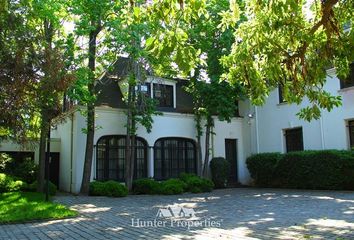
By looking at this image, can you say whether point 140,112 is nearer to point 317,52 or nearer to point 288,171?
point 288,171

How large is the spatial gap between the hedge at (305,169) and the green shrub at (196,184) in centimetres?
347

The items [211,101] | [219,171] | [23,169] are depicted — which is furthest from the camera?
[219,171]

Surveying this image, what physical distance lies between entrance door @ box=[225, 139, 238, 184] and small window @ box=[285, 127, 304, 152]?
350cm

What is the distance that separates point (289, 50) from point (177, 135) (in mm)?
15929

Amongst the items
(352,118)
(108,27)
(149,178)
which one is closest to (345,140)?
(352,118)

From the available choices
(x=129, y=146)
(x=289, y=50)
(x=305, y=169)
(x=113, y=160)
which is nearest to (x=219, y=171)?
(x=305, y=169)

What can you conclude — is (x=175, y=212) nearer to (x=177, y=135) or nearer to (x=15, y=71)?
(x=15, y=71)

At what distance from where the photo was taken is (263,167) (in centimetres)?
2339

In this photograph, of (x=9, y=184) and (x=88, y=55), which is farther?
(x=9, y=184)

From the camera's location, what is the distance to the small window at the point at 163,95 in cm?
2359

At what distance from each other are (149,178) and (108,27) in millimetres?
7971

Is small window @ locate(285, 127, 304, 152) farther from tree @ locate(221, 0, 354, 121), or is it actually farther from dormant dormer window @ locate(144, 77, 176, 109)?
tree @ locate(221, 0, 354, 121)

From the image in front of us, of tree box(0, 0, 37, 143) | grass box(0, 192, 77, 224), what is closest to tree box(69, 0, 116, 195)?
grass box(0, 192, 77, 224)

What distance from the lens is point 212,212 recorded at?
42.7 feet
